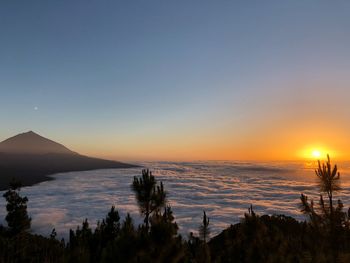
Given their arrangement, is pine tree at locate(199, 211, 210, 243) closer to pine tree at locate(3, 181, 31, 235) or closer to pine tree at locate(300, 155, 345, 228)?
pine tree at locate(300, 155, 345, 228)

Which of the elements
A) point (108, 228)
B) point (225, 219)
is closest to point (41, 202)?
point (225, 219)

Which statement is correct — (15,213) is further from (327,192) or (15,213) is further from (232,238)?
Answer: (327,192)

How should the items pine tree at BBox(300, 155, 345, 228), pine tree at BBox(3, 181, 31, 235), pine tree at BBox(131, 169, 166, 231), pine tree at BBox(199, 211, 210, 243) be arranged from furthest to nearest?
pine tree at BBox(3, 181, 31, 235) → pine tree at BBox(199, 211, 210, 243) → pine tree at BBox(131, 169, 166, 231) → pine tree at BBox(300, 155, 345, 228)

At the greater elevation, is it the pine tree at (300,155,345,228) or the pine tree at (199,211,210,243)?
the pine tree at (300,155,345,228)

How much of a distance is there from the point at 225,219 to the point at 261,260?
301 ft

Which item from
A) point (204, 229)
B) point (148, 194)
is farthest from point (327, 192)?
point (204, 229)

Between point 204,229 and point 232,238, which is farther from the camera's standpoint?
point 204,229

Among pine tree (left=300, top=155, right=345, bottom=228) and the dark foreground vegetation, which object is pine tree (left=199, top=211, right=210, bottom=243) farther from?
pine tree (left=300, top=155, right=345, bottom=228)

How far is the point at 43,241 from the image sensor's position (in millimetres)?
74062

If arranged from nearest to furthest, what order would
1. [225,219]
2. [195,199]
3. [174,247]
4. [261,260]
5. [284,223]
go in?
[174,247] → [261,260] → [284,223] → [225,219] → [195,199]

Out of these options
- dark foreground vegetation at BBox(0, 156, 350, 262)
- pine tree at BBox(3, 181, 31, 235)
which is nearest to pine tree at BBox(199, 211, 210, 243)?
dark foreground vegetation at BBox(0, 156, 350, 262)

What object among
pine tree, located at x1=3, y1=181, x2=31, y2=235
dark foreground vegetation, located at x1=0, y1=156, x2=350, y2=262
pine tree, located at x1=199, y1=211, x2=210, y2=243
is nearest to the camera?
dark foreground vegetation, located at x1=0, y1=156, x2=350, y2=262

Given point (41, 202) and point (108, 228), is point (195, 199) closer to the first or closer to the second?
point (41, 202)

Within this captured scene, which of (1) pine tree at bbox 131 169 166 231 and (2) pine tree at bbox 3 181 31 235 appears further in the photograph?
(2) pine tree at bbox 3 181 31 235
